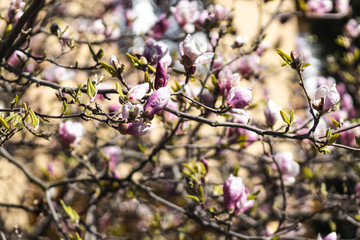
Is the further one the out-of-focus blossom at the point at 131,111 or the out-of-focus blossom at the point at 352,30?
the out-of-focus blossom at the point at 352,30

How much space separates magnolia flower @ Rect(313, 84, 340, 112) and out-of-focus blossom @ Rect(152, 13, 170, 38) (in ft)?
3.09

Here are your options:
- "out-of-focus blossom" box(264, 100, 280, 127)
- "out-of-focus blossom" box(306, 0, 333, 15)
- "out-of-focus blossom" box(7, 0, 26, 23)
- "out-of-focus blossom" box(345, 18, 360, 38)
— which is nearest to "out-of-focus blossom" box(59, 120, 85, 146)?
"out-of-focus blossom" box(7, 0, 26, 23)

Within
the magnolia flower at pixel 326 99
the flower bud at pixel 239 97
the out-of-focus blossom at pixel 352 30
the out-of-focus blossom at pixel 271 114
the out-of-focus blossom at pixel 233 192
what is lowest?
the out-of-focus blossom at pixel 352 30

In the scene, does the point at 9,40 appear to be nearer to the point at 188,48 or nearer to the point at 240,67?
the point at 188,48

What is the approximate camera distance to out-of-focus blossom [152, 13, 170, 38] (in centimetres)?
157

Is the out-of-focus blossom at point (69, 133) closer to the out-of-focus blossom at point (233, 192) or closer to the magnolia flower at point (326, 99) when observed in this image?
the out-of-focus blossom at point (233, 192)

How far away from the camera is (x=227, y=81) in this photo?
1008mm

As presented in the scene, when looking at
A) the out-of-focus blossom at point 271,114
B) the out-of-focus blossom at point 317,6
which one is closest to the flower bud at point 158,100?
the out-of-focus blossom at point 271,114

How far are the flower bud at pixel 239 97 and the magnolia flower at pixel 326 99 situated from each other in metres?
0.18

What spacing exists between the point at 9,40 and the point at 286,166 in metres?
1.08

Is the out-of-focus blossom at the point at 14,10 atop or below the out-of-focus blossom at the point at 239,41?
atop

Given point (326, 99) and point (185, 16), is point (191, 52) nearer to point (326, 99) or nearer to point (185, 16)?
point (326, 99)

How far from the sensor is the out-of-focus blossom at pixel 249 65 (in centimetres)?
149

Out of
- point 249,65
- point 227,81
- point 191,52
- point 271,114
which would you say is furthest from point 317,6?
point 191,52
